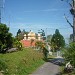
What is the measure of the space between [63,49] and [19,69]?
220 inches

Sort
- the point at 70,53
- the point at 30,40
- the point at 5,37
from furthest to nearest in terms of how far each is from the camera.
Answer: the point at 30,40 → the point at 5,37 → the point at 70,53

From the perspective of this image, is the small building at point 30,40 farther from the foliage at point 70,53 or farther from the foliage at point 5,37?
the foliage at point 70,53

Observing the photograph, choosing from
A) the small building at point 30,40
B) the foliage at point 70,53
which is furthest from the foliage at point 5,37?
the small building at point 30,40

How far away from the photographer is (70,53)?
21.2m

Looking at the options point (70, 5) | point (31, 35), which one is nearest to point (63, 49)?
point (70, 5)

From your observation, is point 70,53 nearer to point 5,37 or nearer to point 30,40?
point 5,37

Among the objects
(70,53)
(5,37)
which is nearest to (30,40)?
(5,37)

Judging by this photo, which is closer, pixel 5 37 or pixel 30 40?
pixel 5 37

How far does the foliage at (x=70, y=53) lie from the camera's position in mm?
20969

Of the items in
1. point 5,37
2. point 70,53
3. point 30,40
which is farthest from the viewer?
point 30,40

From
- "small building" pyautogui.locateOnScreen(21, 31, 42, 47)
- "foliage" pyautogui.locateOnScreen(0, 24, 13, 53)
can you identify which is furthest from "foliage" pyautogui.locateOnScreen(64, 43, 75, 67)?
"small building" pyautogui.locateOnScreen(21, 31, 42, 47)

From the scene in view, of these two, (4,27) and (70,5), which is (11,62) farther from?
(4,27)

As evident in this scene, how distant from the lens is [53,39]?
4665 inches

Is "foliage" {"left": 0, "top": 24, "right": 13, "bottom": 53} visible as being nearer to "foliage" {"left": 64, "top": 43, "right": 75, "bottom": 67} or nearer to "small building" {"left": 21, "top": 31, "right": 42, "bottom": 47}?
"foliage" {"left": 64, "top": 43, "right": 75, "bottom": 67}
